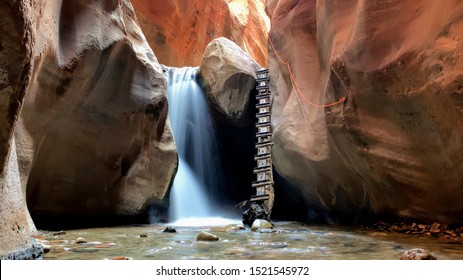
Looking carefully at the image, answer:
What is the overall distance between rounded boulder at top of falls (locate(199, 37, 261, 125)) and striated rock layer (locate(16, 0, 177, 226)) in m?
3.12

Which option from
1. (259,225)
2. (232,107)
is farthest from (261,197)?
(232,107)

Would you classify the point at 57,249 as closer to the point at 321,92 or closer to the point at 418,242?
the point at 418,242

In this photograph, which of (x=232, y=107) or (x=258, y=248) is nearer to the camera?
(x=258, y=248)

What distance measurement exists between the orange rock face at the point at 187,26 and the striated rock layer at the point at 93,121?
1176 cm

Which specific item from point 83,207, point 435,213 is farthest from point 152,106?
point 435,213

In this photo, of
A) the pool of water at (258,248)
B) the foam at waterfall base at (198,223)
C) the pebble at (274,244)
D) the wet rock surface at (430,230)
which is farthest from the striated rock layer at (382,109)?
the foam at waterfall base at (198,223)

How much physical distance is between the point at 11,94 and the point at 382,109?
176 inches

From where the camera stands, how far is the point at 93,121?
23.6 feet

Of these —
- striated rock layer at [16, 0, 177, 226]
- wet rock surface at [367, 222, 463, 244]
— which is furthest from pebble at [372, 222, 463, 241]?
striated rock layer at [16, 0, 177, 226]

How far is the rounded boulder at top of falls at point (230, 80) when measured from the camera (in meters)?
12.0

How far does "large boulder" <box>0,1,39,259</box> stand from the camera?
8.20 ft

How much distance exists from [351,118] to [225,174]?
8.00 m

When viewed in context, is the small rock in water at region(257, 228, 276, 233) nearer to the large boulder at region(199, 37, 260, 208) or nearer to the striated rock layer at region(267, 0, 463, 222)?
the striated rock layer at region(267, 0, 463, 222)

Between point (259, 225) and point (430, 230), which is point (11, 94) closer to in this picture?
point (259, 225)
